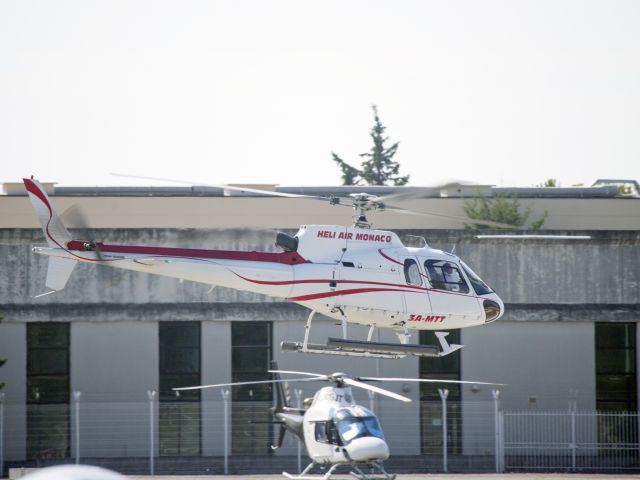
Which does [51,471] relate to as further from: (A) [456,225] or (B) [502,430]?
(A) [456,225]

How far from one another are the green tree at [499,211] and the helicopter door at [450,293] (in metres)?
22.7

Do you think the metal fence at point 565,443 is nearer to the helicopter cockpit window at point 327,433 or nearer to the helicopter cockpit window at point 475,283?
the helicopter cockpit window at point 475,283

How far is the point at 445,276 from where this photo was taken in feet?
81.4

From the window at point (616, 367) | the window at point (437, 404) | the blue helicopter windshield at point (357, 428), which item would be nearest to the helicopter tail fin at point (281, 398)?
the blue helicopter windshield at point (357, 428)

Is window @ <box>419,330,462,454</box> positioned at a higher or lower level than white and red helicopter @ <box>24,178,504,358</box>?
lower

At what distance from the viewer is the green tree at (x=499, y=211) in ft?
157

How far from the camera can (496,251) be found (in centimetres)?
3462

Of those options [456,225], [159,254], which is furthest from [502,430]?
[456,225]

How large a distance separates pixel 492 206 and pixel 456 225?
2.07 meters

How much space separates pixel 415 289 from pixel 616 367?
1272 centimetres

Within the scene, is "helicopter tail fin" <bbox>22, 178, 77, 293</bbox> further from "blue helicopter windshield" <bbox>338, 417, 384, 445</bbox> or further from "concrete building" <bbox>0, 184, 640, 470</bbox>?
"concrete building" <bbox>0, 184, 640, 470</bbox>

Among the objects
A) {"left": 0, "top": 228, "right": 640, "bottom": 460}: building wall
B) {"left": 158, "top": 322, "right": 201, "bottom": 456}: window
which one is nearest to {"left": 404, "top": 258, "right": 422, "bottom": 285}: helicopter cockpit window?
{"left": 0, "top": 228, "right": 640, "bottom": 460}: building wall

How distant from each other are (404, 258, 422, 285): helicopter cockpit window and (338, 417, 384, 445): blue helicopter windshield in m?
3.47

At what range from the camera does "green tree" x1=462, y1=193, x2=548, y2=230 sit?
47.8 m
